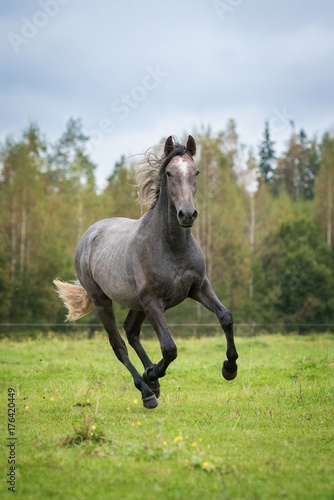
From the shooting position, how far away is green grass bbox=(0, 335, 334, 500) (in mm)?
3189

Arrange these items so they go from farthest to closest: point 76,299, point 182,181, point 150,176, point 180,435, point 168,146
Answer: point 76,299 < point 150,176 < point 168,146 < point 182,181 < point 180,435

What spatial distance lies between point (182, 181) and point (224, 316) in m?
1.56

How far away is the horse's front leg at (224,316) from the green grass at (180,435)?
483 millimetres

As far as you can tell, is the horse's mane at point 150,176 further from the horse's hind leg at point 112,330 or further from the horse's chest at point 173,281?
the horse's hind leg at point 112,330

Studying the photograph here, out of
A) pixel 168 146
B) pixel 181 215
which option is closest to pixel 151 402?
pixel 181 215

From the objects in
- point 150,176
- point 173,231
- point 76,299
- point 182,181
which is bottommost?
point 76,299

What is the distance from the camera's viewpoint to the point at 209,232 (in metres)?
30.3

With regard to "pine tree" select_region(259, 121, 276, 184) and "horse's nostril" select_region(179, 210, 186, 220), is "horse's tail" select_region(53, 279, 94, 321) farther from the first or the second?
"pine tree" select_region(259, 121, 276, 184)

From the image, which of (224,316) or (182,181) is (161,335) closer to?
(224,316)

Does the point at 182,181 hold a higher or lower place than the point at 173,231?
higher

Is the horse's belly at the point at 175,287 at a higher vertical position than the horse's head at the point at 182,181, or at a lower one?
lower

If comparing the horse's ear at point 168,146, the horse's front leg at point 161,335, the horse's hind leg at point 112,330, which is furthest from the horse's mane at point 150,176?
the horse's hind leg at point 112,330

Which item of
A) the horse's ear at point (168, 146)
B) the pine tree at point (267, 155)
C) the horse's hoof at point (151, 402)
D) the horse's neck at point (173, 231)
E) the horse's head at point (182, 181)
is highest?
the pine tree at point (267, 155)

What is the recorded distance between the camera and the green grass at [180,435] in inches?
126
